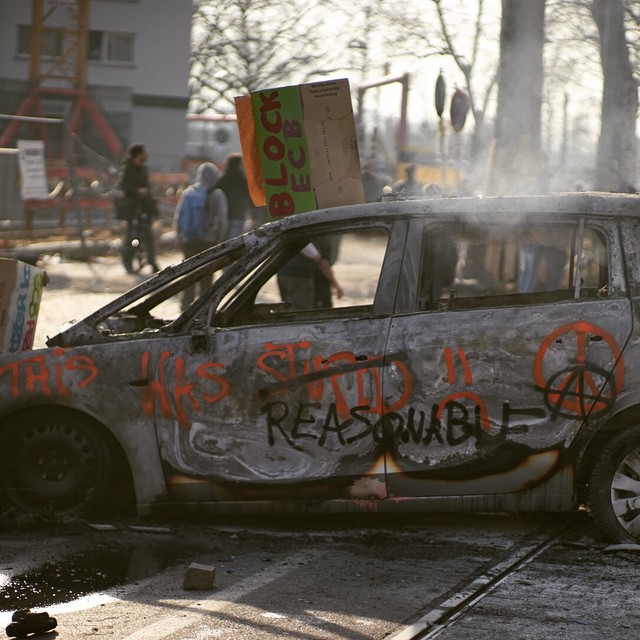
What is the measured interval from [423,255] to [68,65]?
45142 millimetres

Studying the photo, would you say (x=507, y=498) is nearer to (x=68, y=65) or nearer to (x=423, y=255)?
(x=423, y=255)

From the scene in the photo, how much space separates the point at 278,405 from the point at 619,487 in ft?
5.28

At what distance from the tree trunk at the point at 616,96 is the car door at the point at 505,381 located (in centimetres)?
1798

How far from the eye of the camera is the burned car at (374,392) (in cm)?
624

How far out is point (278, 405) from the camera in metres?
6.41

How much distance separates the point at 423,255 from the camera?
651cm

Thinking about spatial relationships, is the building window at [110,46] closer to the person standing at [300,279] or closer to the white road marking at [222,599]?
the person standing at [300,279]

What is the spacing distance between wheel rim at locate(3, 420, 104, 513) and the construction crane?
38.7 meters

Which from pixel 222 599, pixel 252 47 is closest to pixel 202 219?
pixel 222 599

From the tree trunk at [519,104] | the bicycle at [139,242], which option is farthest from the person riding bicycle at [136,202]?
the tree trunk at [519,104]

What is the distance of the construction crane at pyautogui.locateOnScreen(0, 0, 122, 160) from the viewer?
46.8 m

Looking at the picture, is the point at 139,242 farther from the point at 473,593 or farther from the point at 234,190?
the point at 473,593

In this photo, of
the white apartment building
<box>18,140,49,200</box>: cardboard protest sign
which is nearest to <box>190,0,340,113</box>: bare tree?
the white apartment building

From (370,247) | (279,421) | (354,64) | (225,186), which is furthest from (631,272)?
(354,64)
